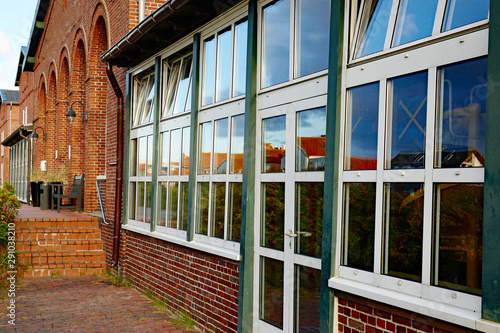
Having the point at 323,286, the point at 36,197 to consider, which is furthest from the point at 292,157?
the point at 36,197

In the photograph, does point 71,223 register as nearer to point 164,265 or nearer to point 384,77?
point 164,265

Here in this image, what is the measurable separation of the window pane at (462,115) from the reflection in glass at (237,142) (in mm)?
2786

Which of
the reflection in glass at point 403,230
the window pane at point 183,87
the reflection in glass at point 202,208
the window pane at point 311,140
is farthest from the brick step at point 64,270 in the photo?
the reflection in glass at point 403,230

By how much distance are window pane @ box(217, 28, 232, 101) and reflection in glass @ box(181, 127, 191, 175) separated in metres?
1.01

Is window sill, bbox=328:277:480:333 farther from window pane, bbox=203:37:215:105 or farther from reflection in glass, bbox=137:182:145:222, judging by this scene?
reflection in glass, bbox=137:182:145:222

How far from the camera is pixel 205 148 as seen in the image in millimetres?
6637

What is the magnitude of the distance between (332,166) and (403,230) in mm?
762

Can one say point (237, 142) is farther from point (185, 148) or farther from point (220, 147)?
point (185, 148)

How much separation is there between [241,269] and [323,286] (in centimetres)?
148

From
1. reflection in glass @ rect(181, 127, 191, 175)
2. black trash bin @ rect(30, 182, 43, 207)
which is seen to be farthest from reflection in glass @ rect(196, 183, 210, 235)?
black trash bin @ rect(30, 182, 43, 207)

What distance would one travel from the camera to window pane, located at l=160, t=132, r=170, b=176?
7945 mm

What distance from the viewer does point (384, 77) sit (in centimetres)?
364

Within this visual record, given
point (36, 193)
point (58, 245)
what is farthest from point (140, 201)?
point (36, 193)

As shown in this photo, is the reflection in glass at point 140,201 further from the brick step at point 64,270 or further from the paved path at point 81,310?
the brick step at point 64,270
